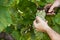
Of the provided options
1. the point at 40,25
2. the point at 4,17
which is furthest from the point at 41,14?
the point at 4,17

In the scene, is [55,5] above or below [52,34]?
above

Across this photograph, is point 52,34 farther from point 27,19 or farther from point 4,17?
point 4,17

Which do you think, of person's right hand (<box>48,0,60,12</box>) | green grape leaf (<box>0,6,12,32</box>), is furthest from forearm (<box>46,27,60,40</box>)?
green grape leaf (<box>0,6,12,32</box>)

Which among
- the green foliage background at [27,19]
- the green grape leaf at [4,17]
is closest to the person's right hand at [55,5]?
the green foliage background at [27,19]

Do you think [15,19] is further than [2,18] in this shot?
Yes

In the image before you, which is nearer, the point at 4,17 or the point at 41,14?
the point at 4,17

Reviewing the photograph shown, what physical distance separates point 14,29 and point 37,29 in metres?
0.21

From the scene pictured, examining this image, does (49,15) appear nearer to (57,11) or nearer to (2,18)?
(57,11)

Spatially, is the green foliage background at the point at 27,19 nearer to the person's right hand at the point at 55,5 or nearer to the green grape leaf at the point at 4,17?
the person's right hand at the point at 55,5

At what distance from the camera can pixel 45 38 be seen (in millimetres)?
1411

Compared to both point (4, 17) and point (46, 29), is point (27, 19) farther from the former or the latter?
point (4, 17)

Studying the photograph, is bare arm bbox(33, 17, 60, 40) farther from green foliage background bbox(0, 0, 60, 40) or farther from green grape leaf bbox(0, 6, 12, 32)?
green grape leaf bbox(0, 6, 12, 32)

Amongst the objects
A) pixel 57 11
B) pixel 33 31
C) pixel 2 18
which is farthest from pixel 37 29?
pixel 2 18

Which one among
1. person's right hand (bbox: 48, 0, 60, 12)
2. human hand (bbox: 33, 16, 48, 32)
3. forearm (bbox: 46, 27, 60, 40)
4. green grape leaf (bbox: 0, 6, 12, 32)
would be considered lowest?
forearm (bbox: 46, 27, 60, 40)
